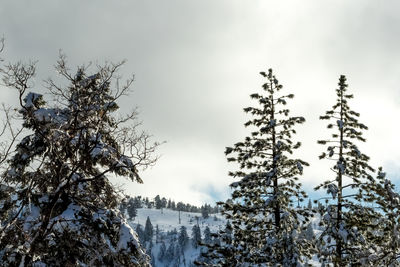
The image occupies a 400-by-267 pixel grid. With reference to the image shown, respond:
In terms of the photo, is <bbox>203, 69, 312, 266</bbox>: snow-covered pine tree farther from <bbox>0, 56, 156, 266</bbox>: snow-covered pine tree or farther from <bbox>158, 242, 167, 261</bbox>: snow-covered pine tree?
<bbox>158, 242, 167, 261</bbox>: snow-covered pine tree

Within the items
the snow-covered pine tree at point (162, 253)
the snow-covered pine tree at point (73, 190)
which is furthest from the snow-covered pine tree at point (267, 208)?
the snow-covered pine tree at point (162, 253)

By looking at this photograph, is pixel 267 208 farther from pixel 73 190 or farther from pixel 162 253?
pixel 162 253

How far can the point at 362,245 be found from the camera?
49.6ft

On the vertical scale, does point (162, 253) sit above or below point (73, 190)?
below

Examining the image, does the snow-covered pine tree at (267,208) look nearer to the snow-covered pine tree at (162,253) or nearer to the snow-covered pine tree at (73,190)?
the snow-covered pine tree at (73,190)

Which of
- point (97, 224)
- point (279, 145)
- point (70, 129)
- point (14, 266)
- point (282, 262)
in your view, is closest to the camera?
point (14, 266)

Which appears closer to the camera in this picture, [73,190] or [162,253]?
[73,190]

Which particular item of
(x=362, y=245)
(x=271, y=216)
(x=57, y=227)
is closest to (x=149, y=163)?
(x=57, y=227)

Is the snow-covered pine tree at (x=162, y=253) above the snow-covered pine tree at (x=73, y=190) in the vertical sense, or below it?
below

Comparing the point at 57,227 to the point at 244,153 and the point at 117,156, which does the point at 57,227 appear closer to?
the point at 117,156

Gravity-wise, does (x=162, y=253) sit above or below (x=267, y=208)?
A: below

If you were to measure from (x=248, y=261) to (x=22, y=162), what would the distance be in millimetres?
10417

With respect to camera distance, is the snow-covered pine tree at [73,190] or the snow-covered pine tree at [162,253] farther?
the snow-covered pine tree at [162,253]

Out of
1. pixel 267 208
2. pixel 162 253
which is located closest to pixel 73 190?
pixel 267 208
